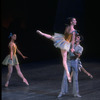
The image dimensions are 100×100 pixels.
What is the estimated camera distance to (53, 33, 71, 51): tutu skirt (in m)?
6.65

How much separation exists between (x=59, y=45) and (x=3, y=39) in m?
9.41

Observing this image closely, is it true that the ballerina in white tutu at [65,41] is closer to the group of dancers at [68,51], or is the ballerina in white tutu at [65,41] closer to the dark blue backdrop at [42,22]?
the group of dancers at [68,51]

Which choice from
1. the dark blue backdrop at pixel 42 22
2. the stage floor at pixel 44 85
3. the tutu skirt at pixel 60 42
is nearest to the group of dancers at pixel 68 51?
the tutu skirt at pixel 60 42

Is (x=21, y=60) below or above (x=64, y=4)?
below

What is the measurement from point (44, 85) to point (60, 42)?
424 cm

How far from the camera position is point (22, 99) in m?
8.52

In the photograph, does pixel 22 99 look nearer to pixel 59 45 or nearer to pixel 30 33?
pixel 59 45

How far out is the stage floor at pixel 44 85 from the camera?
884 centimetres

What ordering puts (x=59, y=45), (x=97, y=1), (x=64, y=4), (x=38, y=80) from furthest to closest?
(x=97, y=1)
(x=64, y=4)
(x=38, y=80)
(x=59, y=45)

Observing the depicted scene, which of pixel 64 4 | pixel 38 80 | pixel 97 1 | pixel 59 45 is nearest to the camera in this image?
pixel 59 45

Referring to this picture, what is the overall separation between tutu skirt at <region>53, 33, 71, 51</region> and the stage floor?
2302 mm

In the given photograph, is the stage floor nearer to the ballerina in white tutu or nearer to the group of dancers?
the group of dancers

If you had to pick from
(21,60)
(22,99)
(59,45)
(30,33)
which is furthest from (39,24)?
(59,45)

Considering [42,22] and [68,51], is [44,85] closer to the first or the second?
[68,51]
